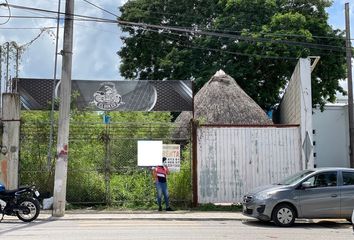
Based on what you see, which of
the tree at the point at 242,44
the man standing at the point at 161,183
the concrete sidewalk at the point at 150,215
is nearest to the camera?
the concrete sidewalk at the point at 150,215

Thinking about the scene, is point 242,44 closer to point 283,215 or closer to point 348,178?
point 348,178

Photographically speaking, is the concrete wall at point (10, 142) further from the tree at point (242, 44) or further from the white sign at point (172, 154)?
the tree at point (242, 44)

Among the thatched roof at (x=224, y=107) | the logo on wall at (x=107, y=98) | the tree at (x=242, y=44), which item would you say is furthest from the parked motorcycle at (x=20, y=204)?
the tree at (x=242, y=44)

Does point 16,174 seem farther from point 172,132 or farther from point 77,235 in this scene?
point 77,235

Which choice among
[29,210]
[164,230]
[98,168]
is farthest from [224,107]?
[164,230]

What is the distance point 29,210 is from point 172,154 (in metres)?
5.37

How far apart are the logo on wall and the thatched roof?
799 centimetres

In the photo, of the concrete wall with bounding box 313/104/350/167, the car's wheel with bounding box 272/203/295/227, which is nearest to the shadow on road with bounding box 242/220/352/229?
the car's wheel with bounding box 272/203/295/227

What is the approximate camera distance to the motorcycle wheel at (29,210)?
14164mm

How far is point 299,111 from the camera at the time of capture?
18.2 m

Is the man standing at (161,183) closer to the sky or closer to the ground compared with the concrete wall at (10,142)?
closer to the ground

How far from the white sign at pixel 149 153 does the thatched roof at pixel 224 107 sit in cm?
794

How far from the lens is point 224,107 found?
26547 mm

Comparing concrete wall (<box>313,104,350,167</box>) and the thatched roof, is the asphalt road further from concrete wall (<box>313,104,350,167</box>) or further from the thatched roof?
concrete wall (<box>313,104,350,167</box>)
